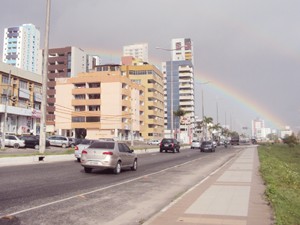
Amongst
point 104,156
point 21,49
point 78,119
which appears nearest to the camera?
point 104,156

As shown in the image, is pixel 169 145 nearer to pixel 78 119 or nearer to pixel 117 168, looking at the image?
pixel 117 168

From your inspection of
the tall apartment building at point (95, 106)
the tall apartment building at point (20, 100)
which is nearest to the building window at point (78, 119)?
the tall apartment building at point (95, 106)

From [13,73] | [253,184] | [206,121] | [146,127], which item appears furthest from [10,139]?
[206,121]

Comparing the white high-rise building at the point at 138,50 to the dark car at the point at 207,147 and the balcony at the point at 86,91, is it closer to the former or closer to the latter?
the balcony at the point at 86,91

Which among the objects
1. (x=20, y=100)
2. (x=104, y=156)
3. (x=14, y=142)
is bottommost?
(x=104, y=156)

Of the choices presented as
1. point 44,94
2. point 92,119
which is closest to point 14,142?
point 44,94

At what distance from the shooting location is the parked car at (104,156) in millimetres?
17344

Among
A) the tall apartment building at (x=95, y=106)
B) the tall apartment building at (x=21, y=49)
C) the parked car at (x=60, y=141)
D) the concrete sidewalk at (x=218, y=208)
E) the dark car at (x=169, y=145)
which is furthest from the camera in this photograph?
the tall apartment building at (x=21, y=49)

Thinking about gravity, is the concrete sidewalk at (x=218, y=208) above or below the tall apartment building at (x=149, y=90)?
below

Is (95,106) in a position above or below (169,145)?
above

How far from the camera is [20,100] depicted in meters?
76.6

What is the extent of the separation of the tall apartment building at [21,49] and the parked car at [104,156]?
454 feet

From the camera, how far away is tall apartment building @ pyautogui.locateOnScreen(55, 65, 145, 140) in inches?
3642

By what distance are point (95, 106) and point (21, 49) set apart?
69.6 metres
